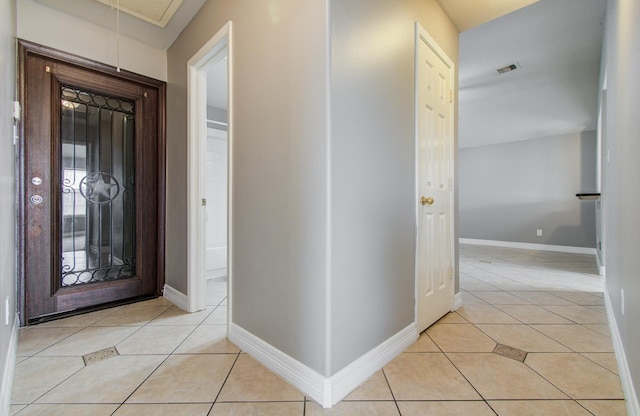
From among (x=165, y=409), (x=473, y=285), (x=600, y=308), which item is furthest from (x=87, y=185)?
(x=600, y=308)

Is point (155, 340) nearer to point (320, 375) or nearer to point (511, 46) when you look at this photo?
point (320, 375)

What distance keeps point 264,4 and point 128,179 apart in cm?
189

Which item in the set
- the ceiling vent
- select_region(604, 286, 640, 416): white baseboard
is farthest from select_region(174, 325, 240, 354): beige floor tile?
the ceiling vent

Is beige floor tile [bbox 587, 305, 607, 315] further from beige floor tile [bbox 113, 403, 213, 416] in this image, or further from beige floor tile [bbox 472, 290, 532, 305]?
beige floor tile [bbox 113, 403, 213, 416]

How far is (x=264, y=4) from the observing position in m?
1.50

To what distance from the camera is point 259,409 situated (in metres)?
1.15

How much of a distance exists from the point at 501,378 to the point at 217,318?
1849mm

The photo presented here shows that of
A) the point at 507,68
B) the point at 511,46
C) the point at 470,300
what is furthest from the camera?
the point at 507,68

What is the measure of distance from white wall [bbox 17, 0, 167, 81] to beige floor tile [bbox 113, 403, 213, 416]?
8.36ft

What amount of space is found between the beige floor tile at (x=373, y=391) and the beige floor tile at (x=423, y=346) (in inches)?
14.7

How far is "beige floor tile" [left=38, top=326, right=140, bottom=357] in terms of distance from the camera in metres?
1.60

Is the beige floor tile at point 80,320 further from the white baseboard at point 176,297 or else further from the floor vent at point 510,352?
the floor vent at point 510,352

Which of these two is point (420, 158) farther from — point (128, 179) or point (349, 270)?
point (128, 179)

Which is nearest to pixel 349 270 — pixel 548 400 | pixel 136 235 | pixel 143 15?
pixel 548 400
